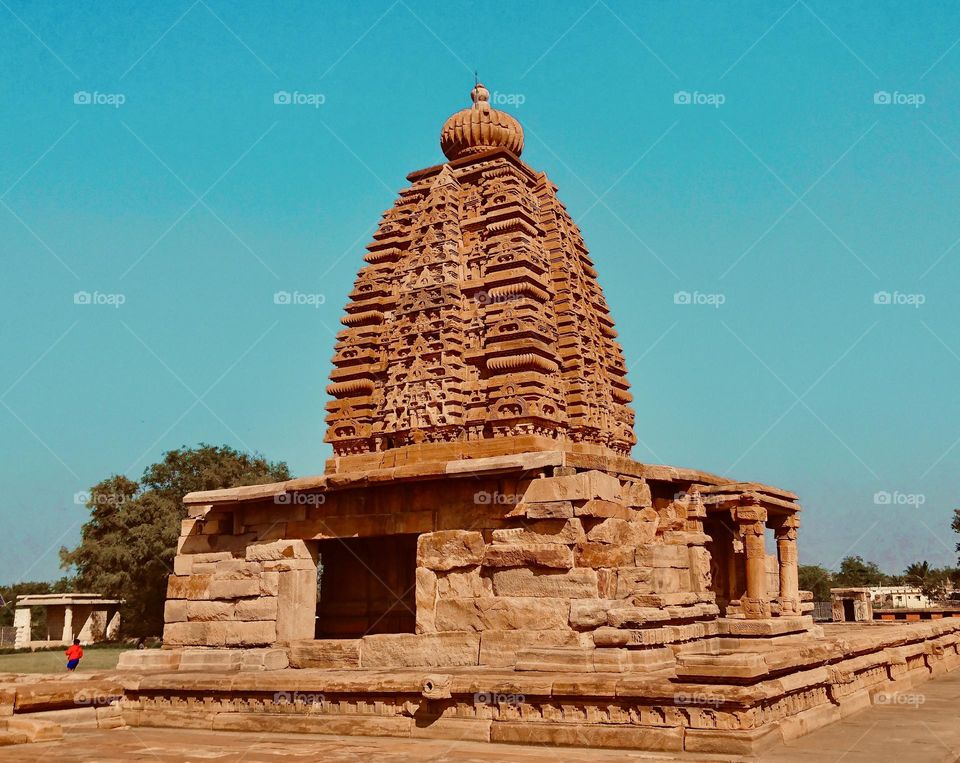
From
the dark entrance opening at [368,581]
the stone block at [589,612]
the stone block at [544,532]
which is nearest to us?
the stone block at [589,612]

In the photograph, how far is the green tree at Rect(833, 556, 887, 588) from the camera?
2982 inches

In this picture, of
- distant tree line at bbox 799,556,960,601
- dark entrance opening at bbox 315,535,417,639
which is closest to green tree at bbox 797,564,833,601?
distant tree line at bbox 799,556,960,601

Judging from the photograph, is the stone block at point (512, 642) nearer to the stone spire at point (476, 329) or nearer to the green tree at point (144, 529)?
the stone spire at point (476, 329)

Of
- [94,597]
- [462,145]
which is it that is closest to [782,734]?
[462,145]

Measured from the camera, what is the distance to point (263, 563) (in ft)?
40.2

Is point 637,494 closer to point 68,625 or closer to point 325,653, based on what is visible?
point 325,653

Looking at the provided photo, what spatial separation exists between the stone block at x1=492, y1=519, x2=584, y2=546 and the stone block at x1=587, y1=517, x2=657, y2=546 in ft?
0.65

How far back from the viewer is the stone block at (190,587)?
1250cm

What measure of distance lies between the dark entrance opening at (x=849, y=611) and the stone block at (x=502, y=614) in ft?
67.0

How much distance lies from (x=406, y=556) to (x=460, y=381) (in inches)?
146

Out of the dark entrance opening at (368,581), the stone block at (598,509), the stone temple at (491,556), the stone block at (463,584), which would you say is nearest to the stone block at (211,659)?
the stone temple at (491,556)

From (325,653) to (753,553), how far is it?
31.6 ft

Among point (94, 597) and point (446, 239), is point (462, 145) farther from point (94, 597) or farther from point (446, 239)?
point (94, 597)

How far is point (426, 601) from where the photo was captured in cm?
1059
